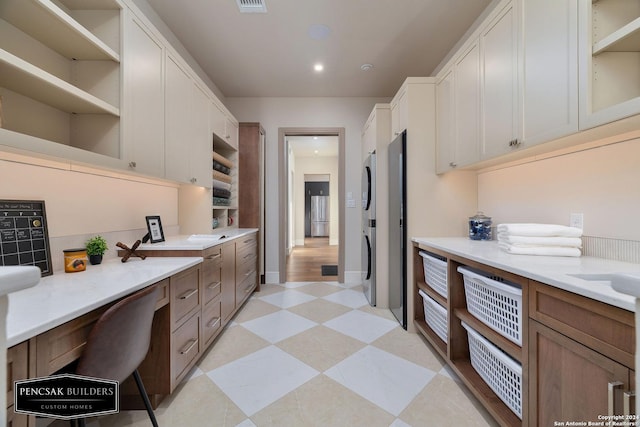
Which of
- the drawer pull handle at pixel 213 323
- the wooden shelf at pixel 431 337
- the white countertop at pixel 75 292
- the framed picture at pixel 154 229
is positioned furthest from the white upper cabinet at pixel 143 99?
the wooden shelf at pixel 431 337

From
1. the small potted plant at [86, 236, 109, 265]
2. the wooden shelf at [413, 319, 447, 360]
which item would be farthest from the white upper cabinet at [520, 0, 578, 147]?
the small potted plant at [86, 236, 109, 265]

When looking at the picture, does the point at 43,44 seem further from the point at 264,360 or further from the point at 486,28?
the point at 486,28

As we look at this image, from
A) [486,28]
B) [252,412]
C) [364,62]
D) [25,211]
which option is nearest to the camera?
[25,211]

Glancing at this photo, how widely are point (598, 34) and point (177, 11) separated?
2744mm

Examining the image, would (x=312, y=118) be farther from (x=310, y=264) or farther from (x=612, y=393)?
(x=612, y=393)

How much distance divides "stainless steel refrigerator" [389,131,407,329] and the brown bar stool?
6.29 ft

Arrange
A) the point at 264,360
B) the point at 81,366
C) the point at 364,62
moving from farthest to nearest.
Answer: the point at 364,62 < the point at 264,360 < the point at 81,366

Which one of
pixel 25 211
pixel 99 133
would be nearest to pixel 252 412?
pixel 25 211

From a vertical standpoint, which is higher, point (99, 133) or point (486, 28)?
point (486, 28)

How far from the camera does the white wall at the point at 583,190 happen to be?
116 centimetres

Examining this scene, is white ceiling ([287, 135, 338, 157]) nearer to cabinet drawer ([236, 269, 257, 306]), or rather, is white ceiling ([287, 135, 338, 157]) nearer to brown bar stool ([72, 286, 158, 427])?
cabinet drawer ([236, 269, 257, 306])

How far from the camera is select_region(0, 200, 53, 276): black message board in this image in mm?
1085

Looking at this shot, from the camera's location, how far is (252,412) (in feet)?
4.28

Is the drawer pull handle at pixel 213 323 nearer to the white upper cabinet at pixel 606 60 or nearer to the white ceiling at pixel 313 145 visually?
the white upper cabinet at pixel 606 60
